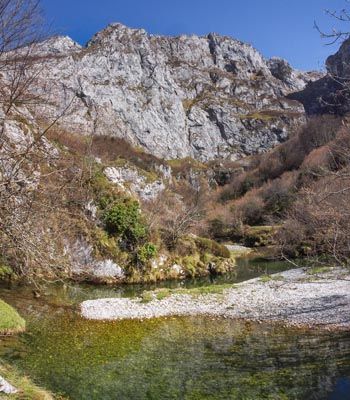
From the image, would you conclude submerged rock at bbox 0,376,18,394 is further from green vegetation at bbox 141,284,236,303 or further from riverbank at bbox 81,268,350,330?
green vegetation at bbox 141,284,236,303

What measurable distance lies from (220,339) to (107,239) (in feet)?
61.9

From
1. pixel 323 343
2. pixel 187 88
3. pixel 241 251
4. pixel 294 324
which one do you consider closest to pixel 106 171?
pixel 241 251

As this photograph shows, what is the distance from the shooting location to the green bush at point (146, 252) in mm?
32500

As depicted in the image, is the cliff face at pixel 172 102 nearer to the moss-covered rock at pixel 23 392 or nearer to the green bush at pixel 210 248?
the green bush at pixel 210 248

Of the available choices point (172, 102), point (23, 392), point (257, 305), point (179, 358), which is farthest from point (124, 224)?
point (172, 102)

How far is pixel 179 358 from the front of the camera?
13.0 m

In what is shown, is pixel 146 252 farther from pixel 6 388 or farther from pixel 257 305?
pixel 6 388

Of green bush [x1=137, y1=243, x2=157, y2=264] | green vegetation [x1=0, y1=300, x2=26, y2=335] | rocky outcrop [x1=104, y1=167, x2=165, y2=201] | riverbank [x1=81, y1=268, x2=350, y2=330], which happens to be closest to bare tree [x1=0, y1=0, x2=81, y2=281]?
green vegetation [x1=0, y1=300, x2=26, y2=335]

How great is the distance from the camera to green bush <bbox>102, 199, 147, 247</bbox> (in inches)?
1302

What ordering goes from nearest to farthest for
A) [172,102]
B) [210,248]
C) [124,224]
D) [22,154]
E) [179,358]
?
[22,154] → [179,358] → [124,224] → [210,248] → [172,102]

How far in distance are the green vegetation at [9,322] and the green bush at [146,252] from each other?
662 inches

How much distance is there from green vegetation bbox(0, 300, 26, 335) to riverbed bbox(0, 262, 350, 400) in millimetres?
435

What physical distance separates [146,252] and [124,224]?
288 cm

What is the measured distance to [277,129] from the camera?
17938 centimetres
